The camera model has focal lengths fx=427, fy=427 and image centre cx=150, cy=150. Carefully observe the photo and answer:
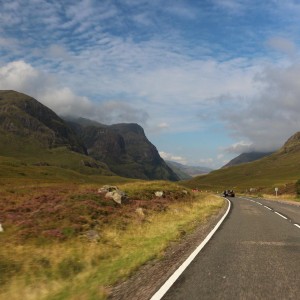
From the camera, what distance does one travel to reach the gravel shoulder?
756cm

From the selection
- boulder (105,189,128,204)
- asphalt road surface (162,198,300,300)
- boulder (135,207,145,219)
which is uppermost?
boulder (105,189,128,204)

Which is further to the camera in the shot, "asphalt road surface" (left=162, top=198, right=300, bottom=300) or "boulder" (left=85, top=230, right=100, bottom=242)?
"boulder" (left=85, top=230, right=100, bottom=242)

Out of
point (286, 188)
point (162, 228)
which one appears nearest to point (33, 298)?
point (162, 228)

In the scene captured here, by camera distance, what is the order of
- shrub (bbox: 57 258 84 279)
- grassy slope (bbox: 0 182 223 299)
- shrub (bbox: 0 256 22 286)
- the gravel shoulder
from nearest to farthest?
the gravel shoulder
grassy slope (bbox: 0 182 223 299)
shrub (bbox: 0 256 22 286)
shrub (bbox: 57 258 84 279)

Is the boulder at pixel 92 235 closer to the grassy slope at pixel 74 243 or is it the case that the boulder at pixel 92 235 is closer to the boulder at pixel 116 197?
the grassy slope at pixel 74 243

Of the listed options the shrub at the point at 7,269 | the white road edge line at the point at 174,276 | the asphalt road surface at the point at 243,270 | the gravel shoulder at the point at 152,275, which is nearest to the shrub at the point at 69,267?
the shrub at the point at 7,269

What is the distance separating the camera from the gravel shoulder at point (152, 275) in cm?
756

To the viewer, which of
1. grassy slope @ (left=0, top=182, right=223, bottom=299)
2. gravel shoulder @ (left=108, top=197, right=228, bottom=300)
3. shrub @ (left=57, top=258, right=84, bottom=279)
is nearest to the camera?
gravel shoulder @ (left=108, top=197, right=228, bottom=300)

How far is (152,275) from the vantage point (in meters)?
9.20

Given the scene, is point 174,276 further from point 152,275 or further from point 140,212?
point 140,212

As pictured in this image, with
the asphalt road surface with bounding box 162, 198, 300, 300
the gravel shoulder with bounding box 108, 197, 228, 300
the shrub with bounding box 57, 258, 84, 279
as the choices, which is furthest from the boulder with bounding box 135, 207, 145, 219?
the shrub with bounding box 57, 258, 84, 279

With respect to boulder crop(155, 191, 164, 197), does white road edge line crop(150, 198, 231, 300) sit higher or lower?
lower

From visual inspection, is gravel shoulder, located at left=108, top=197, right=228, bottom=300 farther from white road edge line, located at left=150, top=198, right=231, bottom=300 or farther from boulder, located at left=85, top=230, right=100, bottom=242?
boulder, located at left=85, top=230, right=100, bottom=242

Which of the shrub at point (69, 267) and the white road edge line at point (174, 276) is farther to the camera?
the shrub at point (69, 267)
